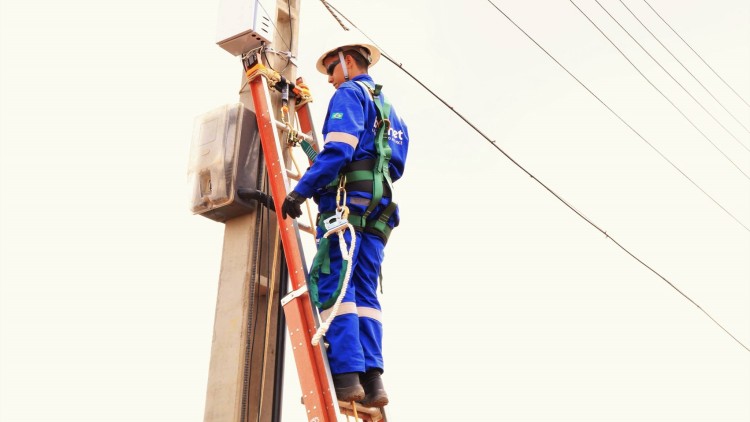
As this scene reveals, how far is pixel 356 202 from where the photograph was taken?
4422 mm

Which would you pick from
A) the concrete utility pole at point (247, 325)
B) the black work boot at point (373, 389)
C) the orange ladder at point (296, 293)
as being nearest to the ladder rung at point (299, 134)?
the orange ladder at point (296, 293)

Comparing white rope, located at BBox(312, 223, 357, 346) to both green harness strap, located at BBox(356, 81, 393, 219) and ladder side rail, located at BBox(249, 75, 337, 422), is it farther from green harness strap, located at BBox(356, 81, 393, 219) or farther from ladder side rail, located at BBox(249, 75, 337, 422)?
green harness strap, located at BBox(356, 81, 393, 219)

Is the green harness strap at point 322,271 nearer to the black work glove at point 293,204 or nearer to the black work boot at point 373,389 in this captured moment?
the black work glove at point 293,204

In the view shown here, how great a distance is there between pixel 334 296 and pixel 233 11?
1.70 metres

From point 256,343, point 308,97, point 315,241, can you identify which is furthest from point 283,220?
point 308,97

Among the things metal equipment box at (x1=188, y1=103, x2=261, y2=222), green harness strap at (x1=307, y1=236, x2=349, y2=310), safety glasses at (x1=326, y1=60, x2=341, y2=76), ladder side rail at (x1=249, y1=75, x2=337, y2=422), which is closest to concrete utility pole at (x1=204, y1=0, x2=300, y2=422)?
metal equipment box at (x1=188, y1=103, x2=261, y2=222)

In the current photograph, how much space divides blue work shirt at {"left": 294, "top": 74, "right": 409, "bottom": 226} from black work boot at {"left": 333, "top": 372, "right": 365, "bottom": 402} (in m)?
0.79

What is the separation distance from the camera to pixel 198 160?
4.77 meters

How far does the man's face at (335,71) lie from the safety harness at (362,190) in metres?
0.19

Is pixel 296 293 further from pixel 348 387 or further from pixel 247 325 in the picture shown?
pixel 348 387

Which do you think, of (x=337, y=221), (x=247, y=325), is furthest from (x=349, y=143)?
(x=247, y=325)

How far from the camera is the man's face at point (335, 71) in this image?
15.8ft

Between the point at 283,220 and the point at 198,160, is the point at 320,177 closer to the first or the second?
the point at 283,220

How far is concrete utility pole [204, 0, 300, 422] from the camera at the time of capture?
4246mm
